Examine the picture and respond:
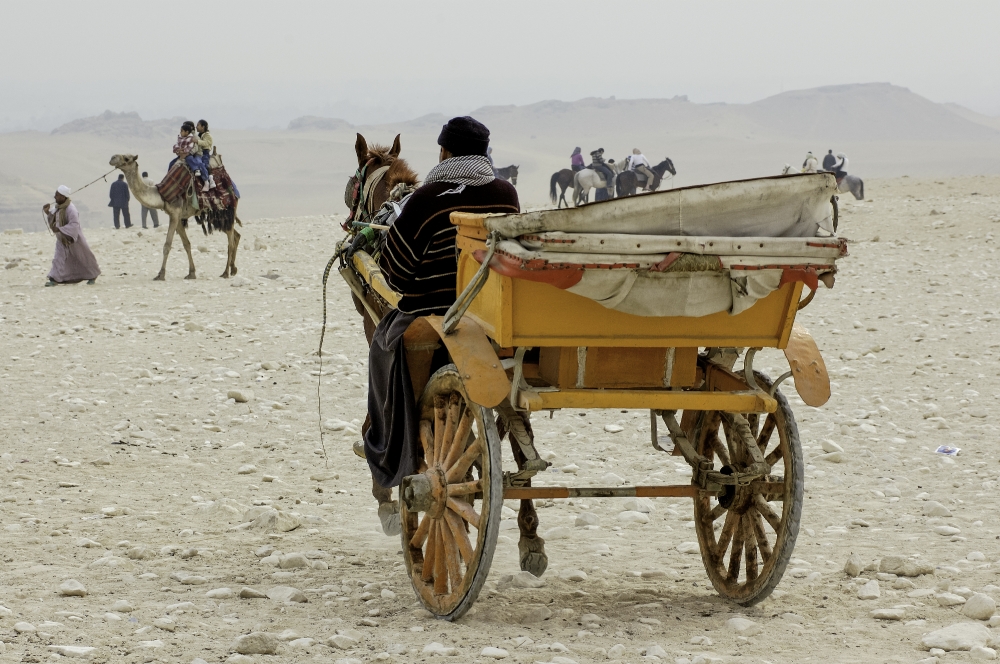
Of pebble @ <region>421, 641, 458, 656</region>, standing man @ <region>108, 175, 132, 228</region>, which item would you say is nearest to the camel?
pebble @ <region>421, 641, 458, 656</region>

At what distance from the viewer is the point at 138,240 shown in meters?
20.9

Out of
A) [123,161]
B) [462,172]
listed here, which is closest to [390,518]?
[462,172]

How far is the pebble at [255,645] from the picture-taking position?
3.63m

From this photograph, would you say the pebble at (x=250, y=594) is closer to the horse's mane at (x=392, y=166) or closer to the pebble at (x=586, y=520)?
the pebble at (x=586, y=520)

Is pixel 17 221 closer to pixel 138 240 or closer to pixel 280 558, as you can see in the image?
pixel 138 240

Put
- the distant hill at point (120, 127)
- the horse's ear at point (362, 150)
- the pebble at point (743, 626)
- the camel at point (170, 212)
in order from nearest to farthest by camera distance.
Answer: the pebble at point (743, 626), the horse's ear at point (362, 150), the camel at point (170, 212), the distant hill at point (120, 127)

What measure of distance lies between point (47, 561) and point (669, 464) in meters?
3.59

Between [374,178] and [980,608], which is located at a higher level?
[374,178]

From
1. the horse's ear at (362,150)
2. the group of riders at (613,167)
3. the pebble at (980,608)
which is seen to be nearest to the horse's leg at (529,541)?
the pebble at (980,608)

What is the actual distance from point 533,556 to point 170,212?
43.1ft

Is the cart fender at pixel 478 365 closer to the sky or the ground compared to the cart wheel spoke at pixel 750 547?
closer to the sky

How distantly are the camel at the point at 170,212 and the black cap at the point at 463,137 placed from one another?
11812mm

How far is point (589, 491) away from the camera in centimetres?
420

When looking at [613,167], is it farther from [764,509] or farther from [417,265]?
[764,509]
